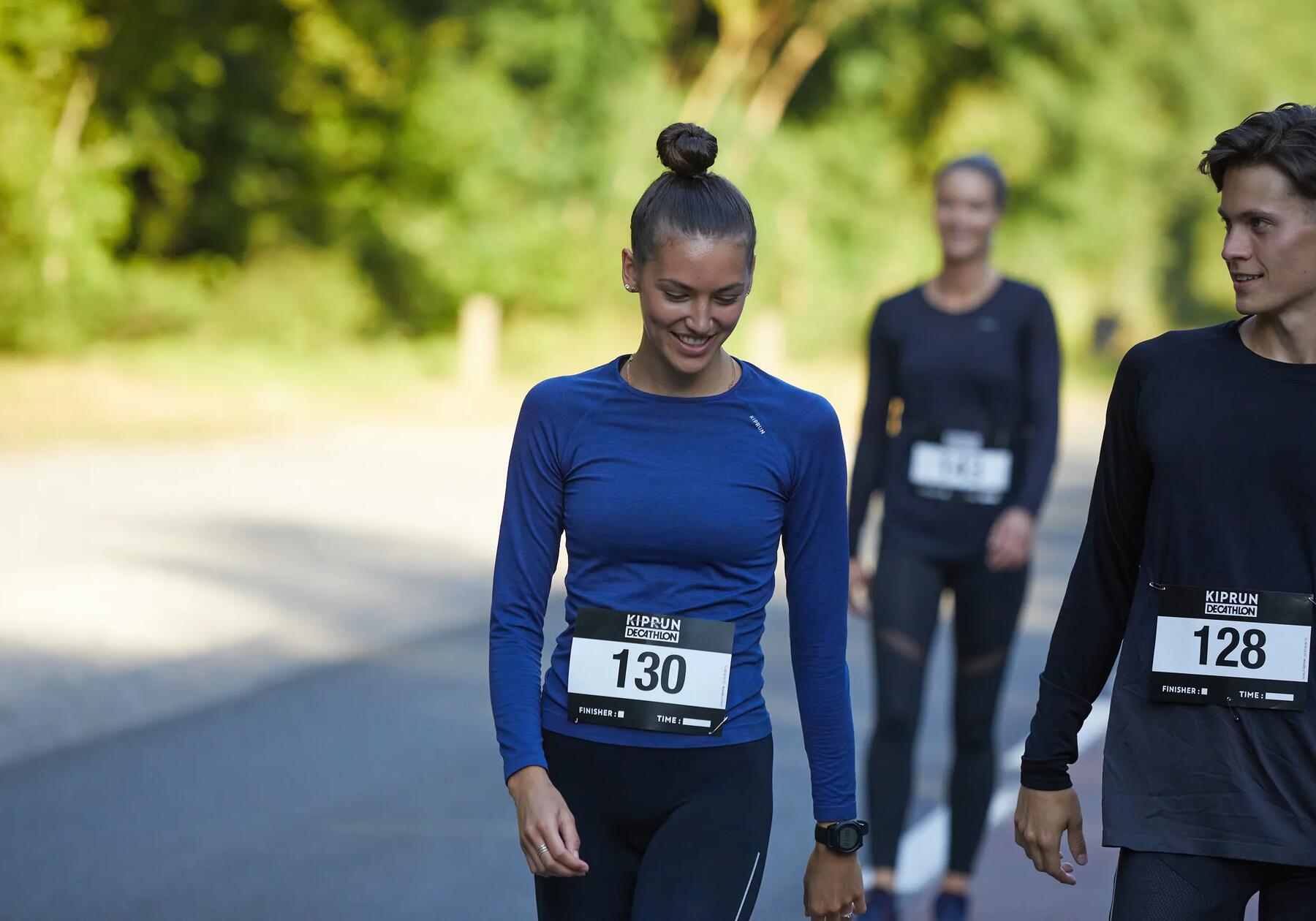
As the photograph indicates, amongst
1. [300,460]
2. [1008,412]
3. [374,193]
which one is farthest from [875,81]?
[1008,412]

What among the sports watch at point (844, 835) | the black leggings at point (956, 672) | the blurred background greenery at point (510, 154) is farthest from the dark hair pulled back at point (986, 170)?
the blurred background greenery at point (510, 154)

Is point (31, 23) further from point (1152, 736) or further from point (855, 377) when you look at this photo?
point (1152, 736)

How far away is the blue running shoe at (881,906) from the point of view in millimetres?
5160

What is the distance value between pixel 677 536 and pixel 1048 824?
30.9 inches

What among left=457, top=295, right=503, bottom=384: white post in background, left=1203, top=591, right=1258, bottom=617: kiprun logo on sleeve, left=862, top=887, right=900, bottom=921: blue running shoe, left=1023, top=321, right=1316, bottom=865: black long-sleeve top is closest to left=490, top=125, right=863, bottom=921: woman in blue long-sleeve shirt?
left=1023, top=321, right=1316, bottom=865: black long-sleeve top

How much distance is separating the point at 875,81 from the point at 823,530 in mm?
31511

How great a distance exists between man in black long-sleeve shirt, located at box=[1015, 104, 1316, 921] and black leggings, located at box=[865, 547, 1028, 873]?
7.45 feet

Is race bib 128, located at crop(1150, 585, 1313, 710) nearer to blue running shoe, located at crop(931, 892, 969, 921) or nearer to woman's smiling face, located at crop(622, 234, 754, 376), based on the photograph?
woman's smiling face, located at crop(622, 234, 754, 376)

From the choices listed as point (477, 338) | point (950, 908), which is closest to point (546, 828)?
point (950, 908)

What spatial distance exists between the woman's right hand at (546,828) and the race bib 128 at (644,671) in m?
0.18

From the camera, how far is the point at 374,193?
3006cm

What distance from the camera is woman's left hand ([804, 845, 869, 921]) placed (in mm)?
3100

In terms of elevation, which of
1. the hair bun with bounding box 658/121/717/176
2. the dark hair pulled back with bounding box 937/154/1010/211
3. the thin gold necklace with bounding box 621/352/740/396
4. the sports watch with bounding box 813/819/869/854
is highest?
the dark hair pulled back with bounding box 937/154/1010/211

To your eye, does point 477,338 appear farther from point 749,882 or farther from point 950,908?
point 749,882
